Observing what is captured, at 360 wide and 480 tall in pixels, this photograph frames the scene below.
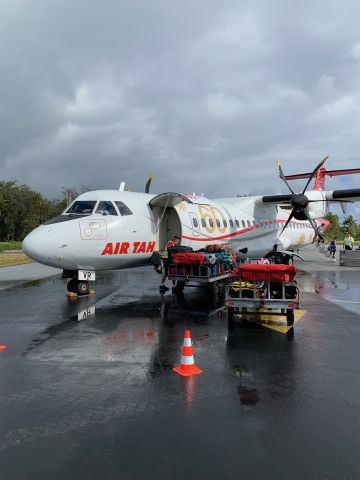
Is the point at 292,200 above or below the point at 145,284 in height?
above

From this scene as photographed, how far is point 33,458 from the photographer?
360cm

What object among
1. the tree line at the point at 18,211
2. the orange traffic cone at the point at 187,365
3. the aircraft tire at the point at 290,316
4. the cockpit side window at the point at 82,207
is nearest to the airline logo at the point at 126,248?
the cockpit side window at the point at 82,207

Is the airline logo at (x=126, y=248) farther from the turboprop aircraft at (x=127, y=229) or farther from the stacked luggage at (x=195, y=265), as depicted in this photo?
the stacked luggage at (x=195, y=265)

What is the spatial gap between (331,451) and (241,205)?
16.9 metres

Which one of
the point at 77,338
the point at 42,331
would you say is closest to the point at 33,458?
the point at 77,338

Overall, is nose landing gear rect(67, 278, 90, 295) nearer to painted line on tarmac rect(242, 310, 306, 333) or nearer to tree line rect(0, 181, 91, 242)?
painted line on tarmac rect(242, 310, 306, 333)

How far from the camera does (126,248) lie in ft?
40.7

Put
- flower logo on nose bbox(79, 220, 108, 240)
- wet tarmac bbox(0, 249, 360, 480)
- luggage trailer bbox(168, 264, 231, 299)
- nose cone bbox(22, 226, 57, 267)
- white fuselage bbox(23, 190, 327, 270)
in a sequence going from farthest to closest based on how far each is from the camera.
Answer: flower logo on nose bbox(79, 220, 108, 240), luggage trailer bbox(168, 264, 231, 299), white fuselage bbox(23, 190, 327, 270), nose cone bbox(22, 226, 57, 267), wet tarmac bbox(0, 249, 360, 480)

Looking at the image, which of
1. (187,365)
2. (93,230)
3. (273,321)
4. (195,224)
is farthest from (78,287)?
(187,365)

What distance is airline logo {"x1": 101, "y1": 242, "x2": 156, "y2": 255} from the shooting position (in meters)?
11.9

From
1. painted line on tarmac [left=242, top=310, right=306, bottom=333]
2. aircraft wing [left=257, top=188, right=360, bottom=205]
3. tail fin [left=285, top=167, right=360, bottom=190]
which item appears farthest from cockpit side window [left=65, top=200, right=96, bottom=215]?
tail fin [left=285, top=167, right=360, bottom=190]

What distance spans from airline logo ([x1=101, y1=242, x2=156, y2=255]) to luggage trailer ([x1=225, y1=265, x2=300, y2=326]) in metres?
4.42

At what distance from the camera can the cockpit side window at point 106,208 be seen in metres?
12.1

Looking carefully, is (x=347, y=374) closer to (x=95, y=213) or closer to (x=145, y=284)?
(x=95, y=213)
